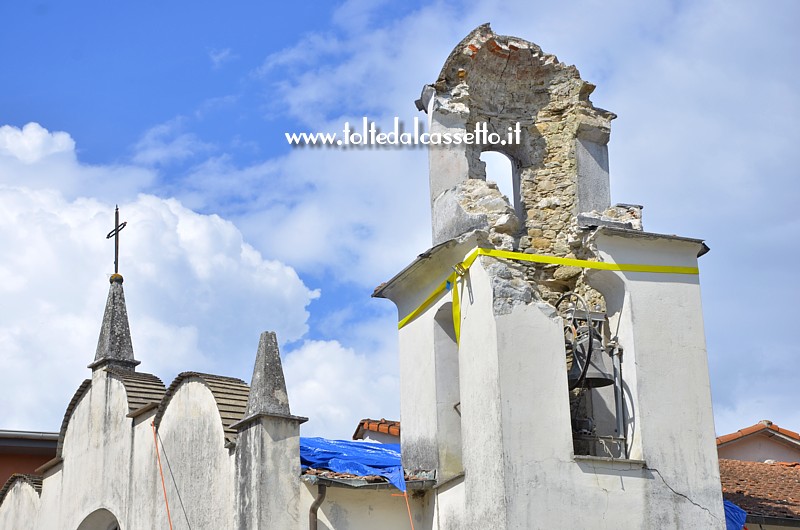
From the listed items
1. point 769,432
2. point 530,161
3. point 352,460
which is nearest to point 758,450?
point 769,432

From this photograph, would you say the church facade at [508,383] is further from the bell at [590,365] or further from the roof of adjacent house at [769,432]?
the roof of adjacent house at [769,432]

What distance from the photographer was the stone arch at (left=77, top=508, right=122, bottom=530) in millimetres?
16422

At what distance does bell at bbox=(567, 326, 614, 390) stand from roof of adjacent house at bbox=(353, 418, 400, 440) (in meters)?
6.61

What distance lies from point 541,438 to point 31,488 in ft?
28.5

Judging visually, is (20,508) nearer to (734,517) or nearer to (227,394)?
(227,394)

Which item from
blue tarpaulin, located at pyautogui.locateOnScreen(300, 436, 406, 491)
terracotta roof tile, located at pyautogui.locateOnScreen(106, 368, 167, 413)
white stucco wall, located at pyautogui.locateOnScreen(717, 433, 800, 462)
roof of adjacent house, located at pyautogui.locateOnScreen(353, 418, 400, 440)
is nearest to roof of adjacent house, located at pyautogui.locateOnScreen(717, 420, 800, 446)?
white stucco wall, located at pyautogui.locateOnScreen(717, 433, 800, 462)

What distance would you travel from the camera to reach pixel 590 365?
13.4 meters

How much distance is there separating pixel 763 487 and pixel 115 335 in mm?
9409

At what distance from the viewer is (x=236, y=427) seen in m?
13.8

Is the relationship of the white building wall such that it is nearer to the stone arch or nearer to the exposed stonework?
the stone arch

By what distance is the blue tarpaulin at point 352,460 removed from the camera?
14250 millimetres

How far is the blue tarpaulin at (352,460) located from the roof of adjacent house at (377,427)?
395 centimetres

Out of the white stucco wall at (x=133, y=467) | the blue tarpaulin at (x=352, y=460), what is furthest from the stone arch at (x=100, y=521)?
the blue tarpaulin at (x=352, y=460)

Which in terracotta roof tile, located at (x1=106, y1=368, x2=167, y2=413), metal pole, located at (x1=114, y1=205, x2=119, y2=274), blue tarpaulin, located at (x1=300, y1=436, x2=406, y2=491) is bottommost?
blue tarpaulin, located at (x1=300, y1=436, x2=406, y2=491)
